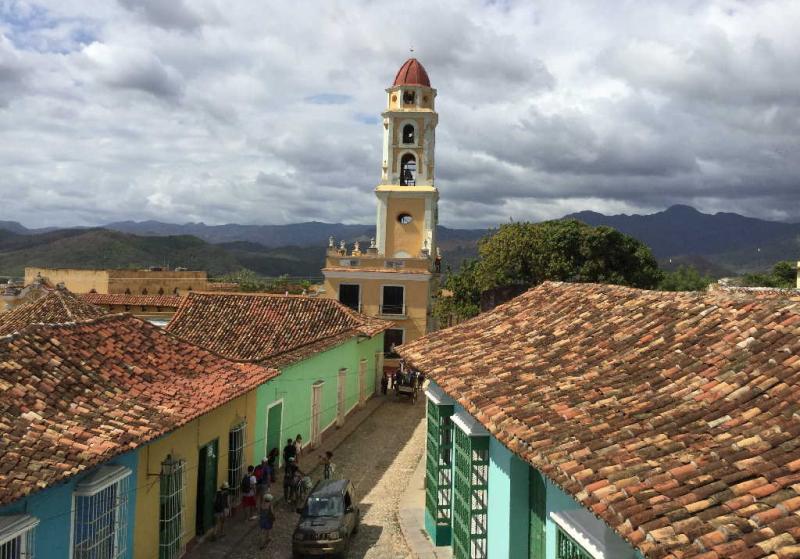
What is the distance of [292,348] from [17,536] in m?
10.9

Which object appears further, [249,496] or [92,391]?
[249,496]

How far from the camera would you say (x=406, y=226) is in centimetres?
3366

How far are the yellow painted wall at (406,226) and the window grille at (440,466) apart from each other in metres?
22.4

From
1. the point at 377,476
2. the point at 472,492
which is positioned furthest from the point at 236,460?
the point at 472,492

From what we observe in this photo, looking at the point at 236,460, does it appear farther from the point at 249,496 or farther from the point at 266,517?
the point at 266,517

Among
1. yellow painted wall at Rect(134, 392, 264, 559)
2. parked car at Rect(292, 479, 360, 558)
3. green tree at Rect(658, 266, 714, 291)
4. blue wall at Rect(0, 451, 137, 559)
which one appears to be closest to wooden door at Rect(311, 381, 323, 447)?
yellow painted wall at Rect(134, 392, 264, 559)

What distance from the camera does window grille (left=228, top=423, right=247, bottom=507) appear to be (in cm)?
1294

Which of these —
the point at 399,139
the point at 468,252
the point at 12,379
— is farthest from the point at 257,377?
the point at 468,252

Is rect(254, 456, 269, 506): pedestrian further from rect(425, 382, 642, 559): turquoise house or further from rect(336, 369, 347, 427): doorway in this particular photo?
rect(336, 369, 347, 427): doorway

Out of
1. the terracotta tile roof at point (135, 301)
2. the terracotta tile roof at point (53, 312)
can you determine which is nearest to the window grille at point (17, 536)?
the terracotta tile roof at point (53, 312)

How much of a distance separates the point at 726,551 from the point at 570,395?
2896mm

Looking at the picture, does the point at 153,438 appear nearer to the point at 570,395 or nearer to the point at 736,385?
the point at 570,395

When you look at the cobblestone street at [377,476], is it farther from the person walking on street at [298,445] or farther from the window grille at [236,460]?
the window grille at [236,460]

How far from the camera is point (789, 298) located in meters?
6.59
